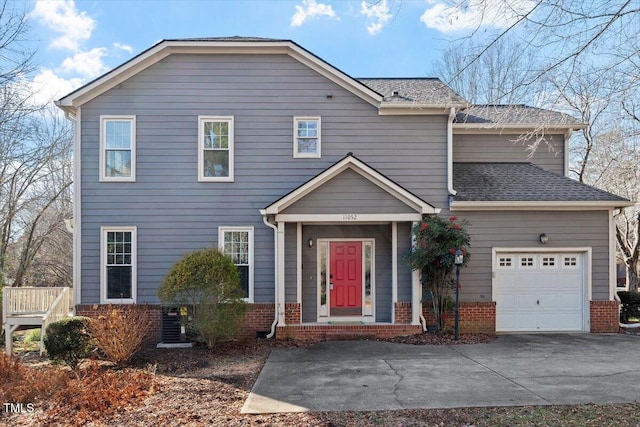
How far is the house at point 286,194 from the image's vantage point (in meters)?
10.9

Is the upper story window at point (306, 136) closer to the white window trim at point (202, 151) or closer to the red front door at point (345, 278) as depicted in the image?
the white window trim at point (202, 151)

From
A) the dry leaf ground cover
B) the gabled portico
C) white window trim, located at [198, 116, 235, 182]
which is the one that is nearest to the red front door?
the gabled portico

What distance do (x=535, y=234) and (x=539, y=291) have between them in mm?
1446

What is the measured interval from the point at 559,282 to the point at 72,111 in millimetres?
12898

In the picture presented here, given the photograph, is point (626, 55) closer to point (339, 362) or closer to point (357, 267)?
point (339, 362)

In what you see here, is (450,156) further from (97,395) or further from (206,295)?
(97,395)

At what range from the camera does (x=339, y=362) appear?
817cm

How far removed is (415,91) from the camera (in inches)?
487

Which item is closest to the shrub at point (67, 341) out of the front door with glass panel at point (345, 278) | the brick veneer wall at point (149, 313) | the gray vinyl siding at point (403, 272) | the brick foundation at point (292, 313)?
the brick veneer wall at point (149, 313)

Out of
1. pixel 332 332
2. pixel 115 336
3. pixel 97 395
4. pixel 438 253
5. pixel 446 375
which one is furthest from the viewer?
pixel 332 332

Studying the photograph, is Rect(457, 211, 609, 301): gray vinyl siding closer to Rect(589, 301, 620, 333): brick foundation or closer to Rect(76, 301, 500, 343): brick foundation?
Rect(589, 301, 620, 333): brick foundation

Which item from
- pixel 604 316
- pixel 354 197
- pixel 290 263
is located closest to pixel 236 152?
pixel 290 263

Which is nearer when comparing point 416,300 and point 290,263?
point 416,300

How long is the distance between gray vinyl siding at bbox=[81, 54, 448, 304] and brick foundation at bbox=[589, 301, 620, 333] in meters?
4.57
